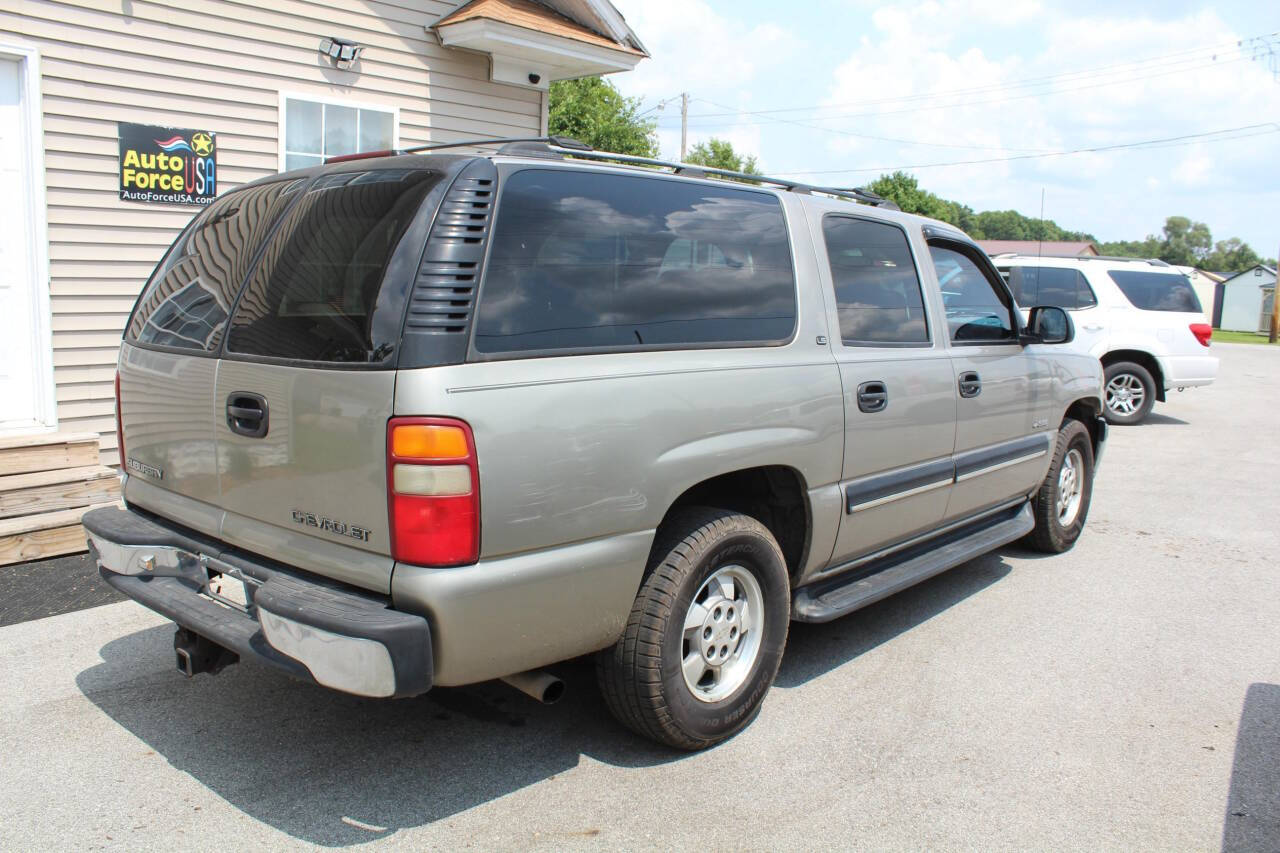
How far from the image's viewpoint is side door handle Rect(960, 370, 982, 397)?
4656 mm

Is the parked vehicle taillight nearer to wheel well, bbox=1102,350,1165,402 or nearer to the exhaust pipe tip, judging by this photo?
the exhaust pipe tip

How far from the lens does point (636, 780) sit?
10.9 feet

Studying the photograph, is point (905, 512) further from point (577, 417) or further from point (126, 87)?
point (126, 87)

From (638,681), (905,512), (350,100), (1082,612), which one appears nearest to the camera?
(638,681)

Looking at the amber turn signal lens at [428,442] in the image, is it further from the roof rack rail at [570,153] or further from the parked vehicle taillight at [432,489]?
the roof rack rail at [570,153]

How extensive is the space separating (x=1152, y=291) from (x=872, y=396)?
9676 millimetres

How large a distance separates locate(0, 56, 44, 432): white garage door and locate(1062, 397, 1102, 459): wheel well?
6.75 meters

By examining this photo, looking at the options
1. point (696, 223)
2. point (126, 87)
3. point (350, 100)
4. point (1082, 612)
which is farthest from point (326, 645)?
point (350, 100)

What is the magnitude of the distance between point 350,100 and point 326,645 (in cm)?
666

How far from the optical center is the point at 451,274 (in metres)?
2.79

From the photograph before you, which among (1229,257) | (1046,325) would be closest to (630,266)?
(1046,325)

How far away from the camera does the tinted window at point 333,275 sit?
2826 millimetres

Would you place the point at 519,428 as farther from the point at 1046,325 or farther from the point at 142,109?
the point at 142,109

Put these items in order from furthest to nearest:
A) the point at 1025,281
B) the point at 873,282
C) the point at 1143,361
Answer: the point at 1025,281, the point at 1143,361, the point at 873,282
